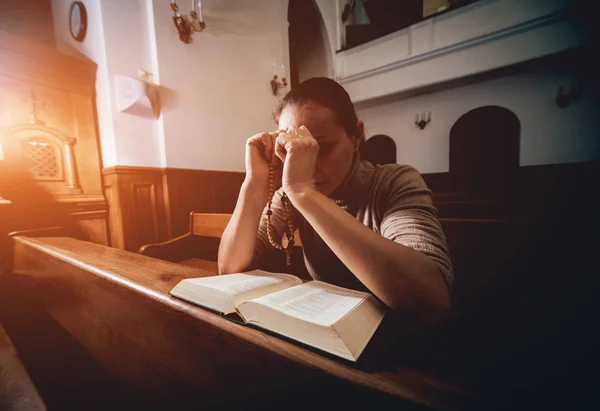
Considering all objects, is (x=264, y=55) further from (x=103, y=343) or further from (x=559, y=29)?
(x=559, y=29)

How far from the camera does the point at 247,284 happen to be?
76cm

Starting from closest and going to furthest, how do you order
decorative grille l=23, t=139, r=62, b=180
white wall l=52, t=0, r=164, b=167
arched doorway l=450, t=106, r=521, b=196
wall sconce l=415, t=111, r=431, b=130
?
1. decorative grille l=23, t=139, r=62, b=180
2. white wall l=52, t=0, r=164, b=167
3. arched doorway l=450, t=106, r=521, b=196
4. wall sconce l=415, t=111, r=431, b=130

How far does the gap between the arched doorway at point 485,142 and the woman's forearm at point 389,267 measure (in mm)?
7313

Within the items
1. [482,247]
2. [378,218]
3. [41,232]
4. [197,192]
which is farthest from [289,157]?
[197,192]

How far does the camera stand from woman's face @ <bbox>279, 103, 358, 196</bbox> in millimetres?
1053

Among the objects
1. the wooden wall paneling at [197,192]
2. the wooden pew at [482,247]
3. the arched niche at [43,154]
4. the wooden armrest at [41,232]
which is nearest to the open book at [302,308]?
the wooden pew at [482,247]

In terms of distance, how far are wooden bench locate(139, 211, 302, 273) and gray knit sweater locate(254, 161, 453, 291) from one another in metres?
1.23

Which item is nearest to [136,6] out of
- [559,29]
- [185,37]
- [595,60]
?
[185,37]

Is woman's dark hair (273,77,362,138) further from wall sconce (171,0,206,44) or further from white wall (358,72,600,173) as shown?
white wall (358,72,600,173)

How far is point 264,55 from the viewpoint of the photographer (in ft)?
12.8

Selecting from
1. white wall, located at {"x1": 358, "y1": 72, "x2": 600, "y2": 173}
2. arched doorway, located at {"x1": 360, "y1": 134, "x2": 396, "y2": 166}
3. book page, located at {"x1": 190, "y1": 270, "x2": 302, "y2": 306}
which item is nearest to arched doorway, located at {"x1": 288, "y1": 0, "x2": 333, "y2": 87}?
white wall, located at {"x1": 358, "y1": 72, "x2": 600, "y2": 173}

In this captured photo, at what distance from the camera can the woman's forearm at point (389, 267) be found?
66 cm

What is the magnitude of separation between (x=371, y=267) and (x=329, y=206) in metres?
0.21

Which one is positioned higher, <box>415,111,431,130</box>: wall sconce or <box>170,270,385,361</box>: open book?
<box>415,111,431,130</box>: wall sconce
